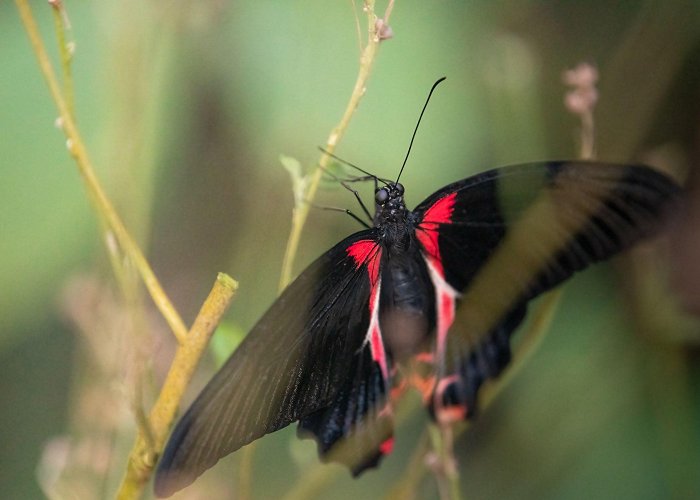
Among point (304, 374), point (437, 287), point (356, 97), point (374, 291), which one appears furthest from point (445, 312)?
point (356, 97)

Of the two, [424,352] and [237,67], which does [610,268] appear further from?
[237,67]

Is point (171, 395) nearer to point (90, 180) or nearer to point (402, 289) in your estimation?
point (90, 180)

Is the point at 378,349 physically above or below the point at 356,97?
below

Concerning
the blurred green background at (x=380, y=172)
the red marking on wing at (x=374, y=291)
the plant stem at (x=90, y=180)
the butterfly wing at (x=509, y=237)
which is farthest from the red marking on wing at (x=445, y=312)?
the plant stem at (x=90, y=180)

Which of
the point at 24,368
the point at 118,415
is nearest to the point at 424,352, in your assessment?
the point at 118,415

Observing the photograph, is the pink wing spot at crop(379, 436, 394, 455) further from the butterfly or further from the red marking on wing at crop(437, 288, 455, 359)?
the red marking on wing at crop(437, 288, 455, 359)

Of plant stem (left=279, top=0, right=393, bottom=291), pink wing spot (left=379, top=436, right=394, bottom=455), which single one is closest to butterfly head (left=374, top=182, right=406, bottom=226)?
plant stem (left=279, top=0, right=393, bottom=291)

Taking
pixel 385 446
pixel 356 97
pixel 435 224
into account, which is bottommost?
pixel 385 446
